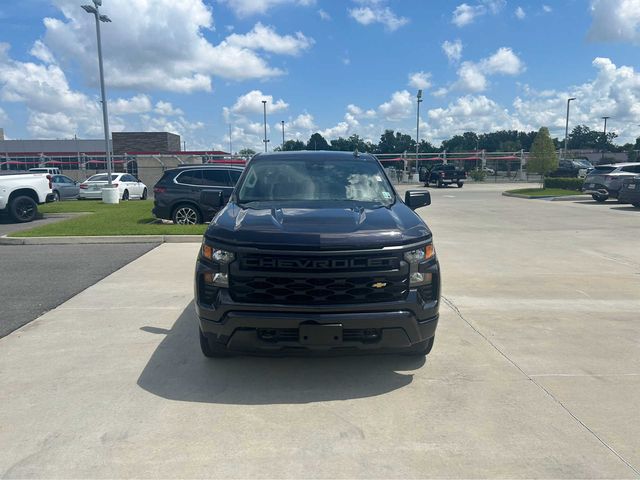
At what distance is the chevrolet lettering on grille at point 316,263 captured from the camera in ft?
11.4

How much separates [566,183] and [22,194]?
2586cm

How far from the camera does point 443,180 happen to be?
3544 centimetres

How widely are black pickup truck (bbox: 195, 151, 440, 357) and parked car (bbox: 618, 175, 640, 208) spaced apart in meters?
16.9

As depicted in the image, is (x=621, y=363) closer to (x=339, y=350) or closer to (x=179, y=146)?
(x=339, y=350)

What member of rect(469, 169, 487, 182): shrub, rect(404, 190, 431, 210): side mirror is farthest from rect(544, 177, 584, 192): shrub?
rect(404, 190, 431, 210): side mirror

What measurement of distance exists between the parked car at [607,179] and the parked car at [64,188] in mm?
23547

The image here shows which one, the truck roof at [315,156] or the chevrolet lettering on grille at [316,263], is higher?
the truck roof at [315,156]

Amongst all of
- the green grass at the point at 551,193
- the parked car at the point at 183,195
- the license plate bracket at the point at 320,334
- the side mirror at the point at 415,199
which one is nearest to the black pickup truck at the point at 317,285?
the license plate bracket at the point at 320,334

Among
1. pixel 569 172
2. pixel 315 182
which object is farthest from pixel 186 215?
pixel 569 172

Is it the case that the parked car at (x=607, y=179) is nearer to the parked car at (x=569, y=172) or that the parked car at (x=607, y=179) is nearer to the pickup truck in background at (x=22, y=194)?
the parked car at (x=569, y=172)

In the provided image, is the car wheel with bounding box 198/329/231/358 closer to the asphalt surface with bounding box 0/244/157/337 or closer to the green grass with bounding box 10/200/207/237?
the asphalt surface with bounding box 0/244/157/337

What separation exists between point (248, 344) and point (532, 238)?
9344 mm

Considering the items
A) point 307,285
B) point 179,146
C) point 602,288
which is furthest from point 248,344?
point 179,146

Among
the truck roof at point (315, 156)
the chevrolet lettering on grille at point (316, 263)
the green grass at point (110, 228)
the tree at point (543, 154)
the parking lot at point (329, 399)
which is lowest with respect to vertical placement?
the parking lot at point (329, 399)
